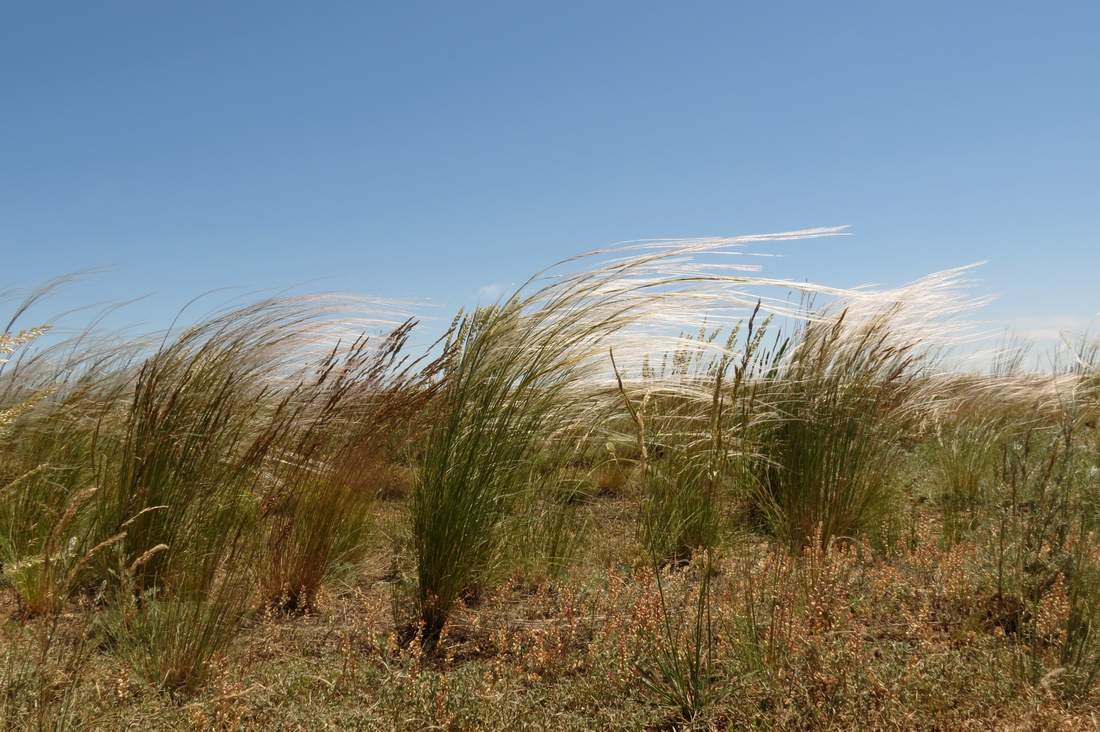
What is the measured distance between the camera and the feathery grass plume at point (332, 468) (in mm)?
3043

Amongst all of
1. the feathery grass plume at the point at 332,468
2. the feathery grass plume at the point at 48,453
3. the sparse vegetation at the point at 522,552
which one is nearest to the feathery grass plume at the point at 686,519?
the sparse vegetation at the point at 522,552

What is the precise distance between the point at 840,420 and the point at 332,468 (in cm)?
248

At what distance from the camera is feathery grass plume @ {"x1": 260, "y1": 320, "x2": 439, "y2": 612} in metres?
3.04

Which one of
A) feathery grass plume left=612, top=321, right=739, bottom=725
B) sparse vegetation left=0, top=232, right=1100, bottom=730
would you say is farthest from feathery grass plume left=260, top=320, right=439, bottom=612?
feathery grass plume left=612, top=321, right=739, bottom=725

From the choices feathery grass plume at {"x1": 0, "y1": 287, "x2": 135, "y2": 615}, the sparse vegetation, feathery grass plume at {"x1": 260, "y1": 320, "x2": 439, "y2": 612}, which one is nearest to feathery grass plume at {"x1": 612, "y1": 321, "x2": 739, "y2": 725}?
the sparse vegetation

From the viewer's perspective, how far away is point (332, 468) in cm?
327

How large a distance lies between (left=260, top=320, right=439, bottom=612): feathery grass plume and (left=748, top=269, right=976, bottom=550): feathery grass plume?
1819 millimetres

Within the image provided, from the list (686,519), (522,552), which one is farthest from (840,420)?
(522,552)

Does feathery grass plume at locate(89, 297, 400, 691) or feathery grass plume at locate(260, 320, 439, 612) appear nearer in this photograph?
feathery grass plume at locate(89, 297, 400, 691)

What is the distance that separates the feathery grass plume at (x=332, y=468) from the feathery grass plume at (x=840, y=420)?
182 cm

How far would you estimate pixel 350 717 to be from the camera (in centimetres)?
201

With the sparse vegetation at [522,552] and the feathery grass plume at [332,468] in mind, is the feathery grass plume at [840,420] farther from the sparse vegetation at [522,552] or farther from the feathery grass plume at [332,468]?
the feathery grass plume at [332,468]

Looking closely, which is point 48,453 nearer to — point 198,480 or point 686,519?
point 198,480

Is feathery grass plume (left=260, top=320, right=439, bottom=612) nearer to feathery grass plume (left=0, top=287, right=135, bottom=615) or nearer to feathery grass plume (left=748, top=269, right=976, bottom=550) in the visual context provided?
feathery grass plume (left=0, top=287, right=135, bottom=615)
